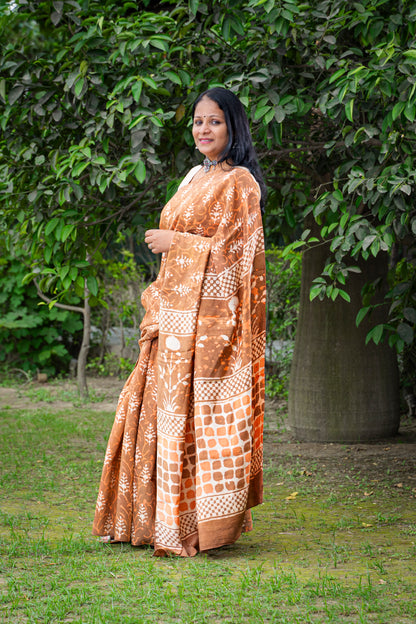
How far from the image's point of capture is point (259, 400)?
347cm

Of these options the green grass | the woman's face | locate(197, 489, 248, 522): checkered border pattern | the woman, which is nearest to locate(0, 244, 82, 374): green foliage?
the green grass

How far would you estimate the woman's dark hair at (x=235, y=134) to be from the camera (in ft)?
11.2

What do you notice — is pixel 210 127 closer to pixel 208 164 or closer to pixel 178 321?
pixel 208 164

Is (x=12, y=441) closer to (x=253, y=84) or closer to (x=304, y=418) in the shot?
(x=304, y=418)

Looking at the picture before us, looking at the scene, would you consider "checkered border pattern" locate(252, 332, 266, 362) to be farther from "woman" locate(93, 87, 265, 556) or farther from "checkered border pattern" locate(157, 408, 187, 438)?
"checkered border pattern" locate(157, 408, 187, 438)

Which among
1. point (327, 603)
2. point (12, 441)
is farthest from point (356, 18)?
point (12, 441)

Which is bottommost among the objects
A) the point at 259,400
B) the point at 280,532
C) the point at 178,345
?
Result: the point at 280,532

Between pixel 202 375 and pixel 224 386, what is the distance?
11cm

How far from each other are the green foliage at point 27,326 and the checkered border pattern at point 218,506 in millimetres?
6761

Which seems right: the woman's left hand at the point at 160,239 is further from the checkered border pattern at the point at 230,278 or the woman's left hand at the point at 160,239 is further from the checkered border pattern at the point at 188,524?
the checkered border pattern at the point at 188,524

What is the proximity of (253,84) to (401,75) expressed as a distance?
31.5 inches

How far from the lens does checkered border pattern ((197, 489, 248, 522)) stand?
3209 millimetres

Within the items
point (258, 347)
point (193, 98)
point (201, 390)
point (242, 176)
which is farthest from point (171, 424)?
point (193, 98)

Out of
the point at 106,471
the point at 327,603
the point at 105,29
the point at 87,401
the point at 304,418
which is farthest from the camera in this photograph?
the point at 87,401
